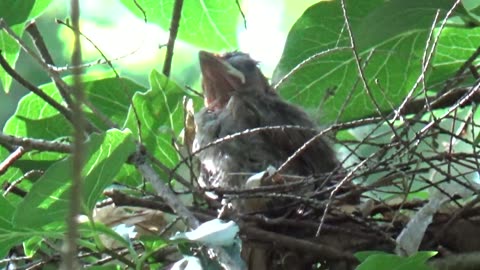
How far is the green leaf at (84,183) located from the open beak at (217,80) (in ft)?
3.48

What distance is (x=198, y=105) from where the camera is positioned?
2.49 m

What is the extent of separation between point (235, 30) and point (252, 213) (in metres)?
0.59

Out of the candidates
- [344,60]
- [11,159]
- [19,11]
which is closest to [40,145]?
[11,159]

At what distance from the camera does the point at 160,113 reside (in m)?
2.15

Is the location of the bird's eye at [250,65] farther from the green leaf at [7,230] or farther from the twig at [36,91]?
the green leaf at [7,230]

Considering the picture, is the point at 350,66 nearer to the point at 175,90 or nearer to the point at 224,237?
the point at 175,90

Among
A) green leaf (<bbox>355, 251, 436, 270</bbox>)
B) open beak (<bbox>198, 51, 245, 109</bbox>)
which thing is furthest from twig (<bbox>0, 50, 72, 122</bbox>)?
open beak (<bbox>198, 51, 245, 109</bbox>)

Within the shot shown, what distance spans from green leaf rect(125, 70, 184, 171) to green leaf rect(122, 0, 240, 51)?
16 centimetres

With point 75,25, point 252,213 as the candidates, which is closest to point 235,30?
point 252,213

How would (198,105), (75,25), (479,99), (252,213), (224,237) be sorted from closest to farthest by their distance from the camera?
1. (75,25)
2. (224,237)
3. (252,213)
4. (479,99)
5. (198,105)

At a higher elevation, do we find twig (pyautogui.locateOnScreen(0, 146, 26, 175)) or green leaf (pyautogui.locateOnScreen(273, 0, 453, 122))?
green leaf (pyautogui.locateOnScreen(273, 0, 453, 122))

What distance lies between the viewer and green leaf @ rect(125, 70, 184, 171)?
2131 millimetres

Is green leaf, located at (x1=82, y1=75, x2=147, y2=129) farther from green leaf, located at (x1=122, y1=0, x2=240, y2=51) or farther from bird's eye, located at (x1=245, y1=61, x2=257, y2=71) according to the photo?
bird's eye, located at (x1=245, y1=61, x2=257, y2=71)

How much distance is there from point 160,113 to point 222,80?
0.41 m
